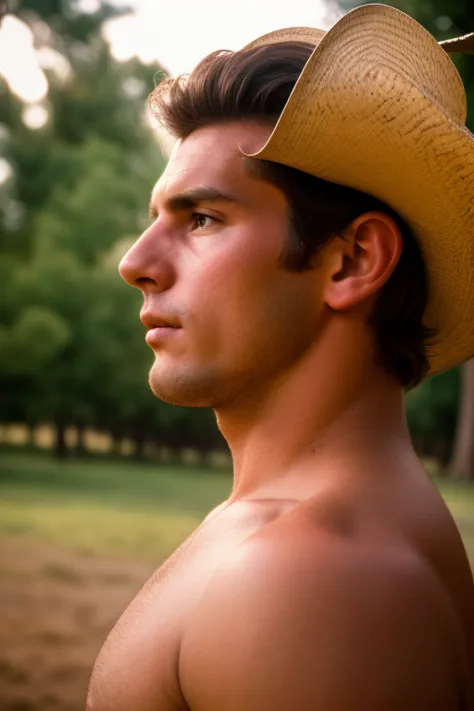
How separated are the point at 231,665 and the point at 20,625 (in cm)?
647

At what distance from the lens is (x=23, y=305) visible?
2066 centimetres

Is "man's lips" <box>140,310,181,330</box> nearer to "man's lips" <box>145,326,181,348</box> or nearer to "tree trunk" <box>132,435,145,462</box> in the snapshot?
"man's lips" <box>145,326,181,348</box>

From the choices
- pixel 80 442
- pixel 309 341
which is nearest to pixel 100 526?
pixel 309 341

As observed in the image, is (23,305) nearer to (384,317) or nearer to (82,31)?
(82,31)

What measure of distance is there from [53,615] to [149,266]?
6342mm

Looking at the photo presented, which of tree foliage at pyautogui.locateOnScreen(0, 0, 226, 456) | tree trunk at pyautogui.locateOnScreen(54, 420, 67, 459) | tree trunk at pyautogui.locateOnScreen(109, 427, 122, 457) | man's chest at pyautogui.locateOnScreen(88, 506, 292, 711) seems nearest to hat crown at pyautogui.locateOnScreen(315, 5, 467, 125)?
man's chest at pyautogui.locateOnScreen(88, 506, 292, 711)

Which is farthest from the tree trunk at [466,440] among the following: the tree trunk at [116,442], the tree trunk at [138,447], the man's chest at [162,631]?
the man's chest at [162,631]

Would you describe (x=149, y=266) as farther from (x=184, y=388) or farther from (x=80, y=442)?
(x=80, y=442)

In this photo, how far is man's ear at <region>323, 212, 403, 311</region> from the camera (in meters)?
1.72

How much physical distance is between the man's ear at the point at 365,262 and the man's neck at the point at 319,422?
0.09 meters

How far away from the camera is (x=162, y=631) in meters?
1.54

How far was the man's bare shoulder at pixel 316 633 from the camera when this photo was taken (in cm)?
134

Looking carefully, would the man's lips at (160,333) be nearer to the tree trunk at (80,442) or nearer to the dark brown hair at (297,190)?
the dark brown hair at (297,190)

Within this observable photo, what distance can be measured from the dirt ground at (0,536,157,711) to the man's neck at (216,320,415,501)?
4.18 metres
